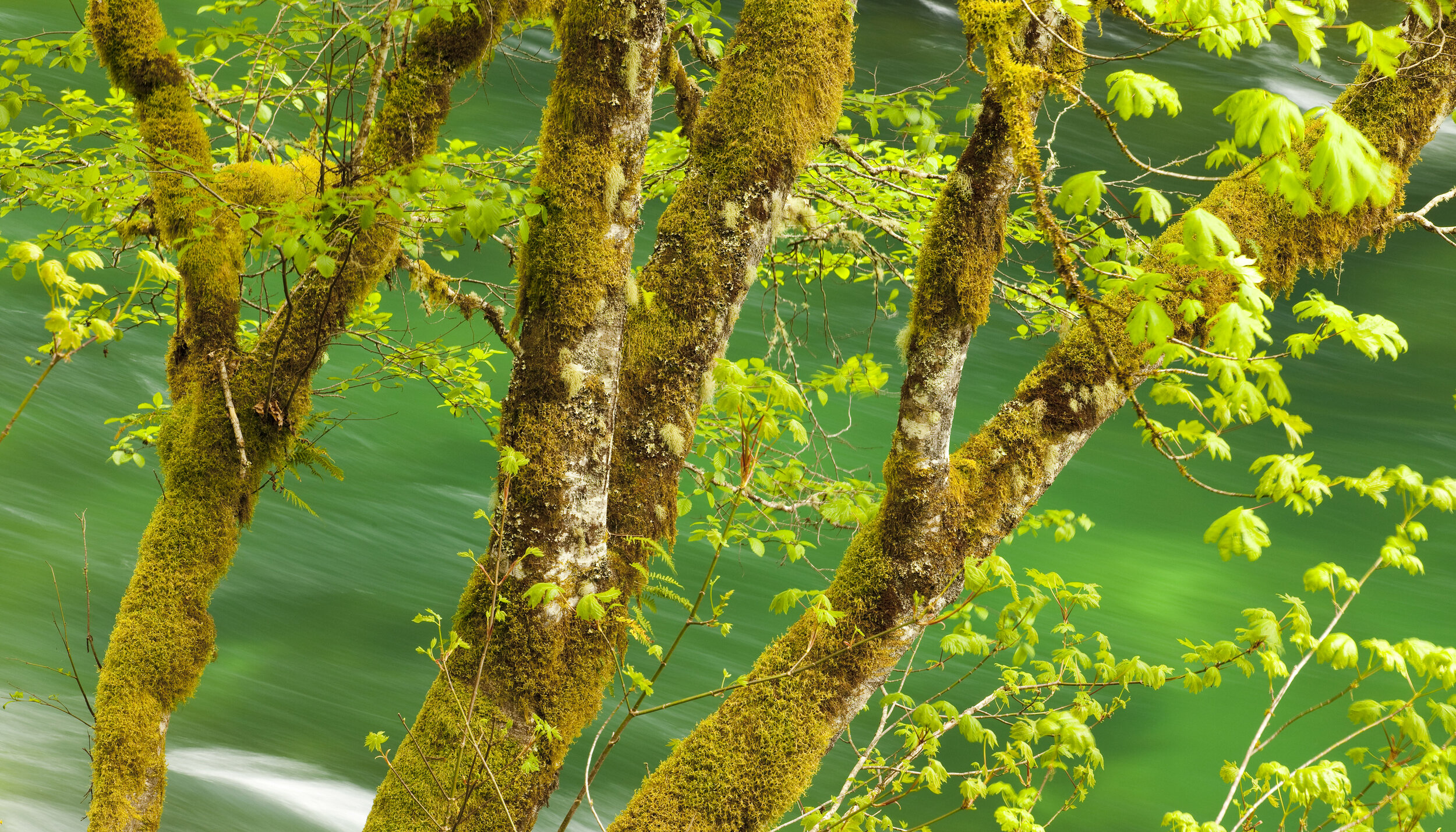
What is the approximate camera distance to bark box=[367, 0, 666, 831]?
1940 mm

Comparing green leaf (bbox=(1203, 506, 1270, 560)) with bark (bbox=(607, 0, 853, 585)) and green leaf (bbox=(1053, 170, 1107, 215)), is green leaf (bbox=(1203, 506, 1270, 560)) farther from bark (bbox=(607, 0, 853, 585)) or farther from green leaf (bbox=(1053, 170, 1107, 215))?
bark (bbox=(607, 0, 853, 585))

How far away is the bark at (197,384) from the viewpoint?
2.58 meters

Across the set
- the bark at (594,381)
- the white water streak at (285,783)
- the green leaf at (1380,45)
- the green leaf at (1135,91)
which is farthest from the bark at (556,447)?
the white water streak at (285,783)

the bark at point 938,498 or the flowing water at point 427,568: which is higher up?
the bark at point 938,498

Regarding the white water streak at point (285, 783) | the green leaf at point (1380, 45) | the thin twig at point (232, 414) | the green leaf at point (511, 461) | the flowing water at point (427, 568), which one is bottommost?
the white water streak at point (285, 783)

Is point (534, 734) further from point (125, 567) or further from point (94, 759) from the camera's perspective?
point (125, 567)

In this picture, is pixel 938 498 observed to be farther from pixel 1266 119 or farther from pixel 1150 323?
pixel 1266 119

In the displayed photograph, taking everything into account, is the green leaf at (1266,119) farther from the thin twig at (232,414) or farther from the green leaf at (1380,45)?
the thin twig at (232,414)

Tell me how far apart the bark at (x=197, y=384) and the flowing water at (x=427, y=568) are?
6.17 feet

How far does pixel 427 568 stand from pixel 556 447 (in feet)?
18.6

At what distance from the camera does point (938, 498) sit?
216cm

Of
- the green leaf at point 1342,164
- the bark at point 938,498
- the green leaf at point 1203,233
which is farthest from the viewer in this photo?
the bark at point 938,498

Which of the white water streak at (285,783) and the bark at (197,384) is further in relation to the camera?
the white water streak at (285,783)

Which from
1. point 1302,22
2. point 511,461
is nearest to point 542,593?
point 511,461
